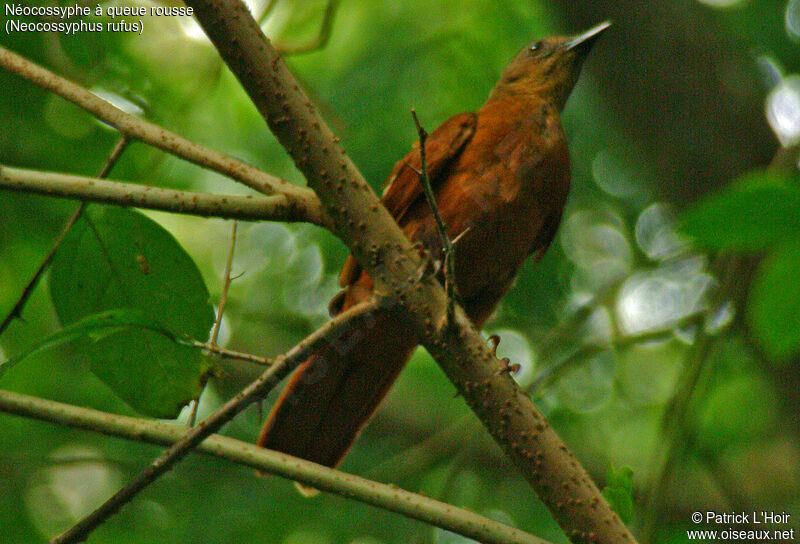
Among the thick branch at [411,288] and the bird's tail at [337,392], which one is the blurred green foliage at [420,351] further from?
the thick branch at [411,288]

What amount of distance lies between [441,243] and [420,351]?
2.40 meters

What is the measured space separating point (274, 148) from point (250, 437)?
1615 mm

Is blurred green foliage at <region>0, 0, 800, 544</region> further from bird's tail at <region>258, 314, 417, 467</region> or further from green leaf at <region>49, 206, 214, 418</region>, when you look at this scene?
green leaf at <region>49, 206, 214, 418</region>

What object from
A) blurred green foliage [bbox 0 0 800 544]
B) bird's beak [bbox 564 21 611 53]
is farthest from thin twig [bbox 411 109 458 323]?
bird's beak [bbox 564 21 611 53]

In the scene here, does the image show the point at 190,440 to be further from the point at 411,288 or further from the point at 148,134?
the point at 148,134

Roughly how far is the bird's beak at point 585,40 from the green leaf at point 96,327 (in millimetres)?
2455

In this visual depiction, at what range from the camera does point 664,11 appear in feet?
12.9

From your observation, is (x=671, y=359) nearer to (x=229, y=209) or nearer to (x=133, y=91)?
(x=133, y=91)

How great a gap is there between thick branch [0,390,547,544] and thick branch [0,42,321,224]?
59 cm

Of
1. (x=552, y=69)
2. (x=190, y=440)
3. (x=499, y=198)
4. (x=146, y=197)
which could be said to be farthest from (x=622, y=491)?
(x=552, y=69)

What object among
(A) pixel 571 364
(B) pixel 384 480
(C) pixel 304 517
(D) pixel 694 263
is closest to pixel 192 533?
(C) pixel 304 517

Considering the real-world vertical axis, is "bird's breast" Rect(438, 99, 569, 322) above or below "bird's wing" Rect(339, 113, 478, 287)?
below

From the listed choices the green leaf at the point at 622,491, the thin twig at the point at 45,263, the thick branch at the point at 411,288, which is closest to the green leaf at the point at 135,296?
the thin twig at the point at 45,263

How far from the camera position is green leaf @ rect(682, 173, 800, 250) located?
1298 millimetres
